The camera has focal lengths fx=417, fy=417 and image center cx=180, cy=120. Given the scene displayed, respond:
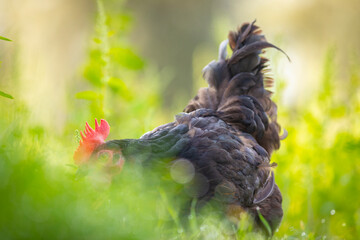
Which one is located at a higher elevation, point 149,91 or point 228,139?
point 149,91

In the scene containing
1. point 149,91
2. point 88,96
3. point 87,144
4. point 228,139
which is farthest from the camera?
point 149,91

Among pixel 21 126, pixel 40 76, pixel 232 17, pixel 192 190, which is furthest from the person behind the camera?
pixel 232 17

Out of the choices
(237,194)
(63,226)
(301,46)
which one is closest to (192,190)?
(237,194)

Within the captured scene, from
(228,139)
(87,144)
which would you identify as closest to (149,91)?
(228,139)

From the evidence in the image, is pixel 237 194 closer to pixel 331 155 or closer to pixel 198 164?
pixel 198 164

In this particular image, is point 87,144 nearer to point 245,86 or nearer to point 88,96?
point 88,96

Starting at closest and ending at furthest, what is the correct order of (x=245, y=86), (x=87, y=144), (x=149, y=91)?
(x=87, y=144)
(x=245, y=86)
(x=149, y=91)

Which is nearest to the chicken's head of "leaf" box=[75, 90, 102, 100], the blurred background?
the blurred background

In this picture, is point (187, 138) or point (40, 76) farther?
point (40, 76)
